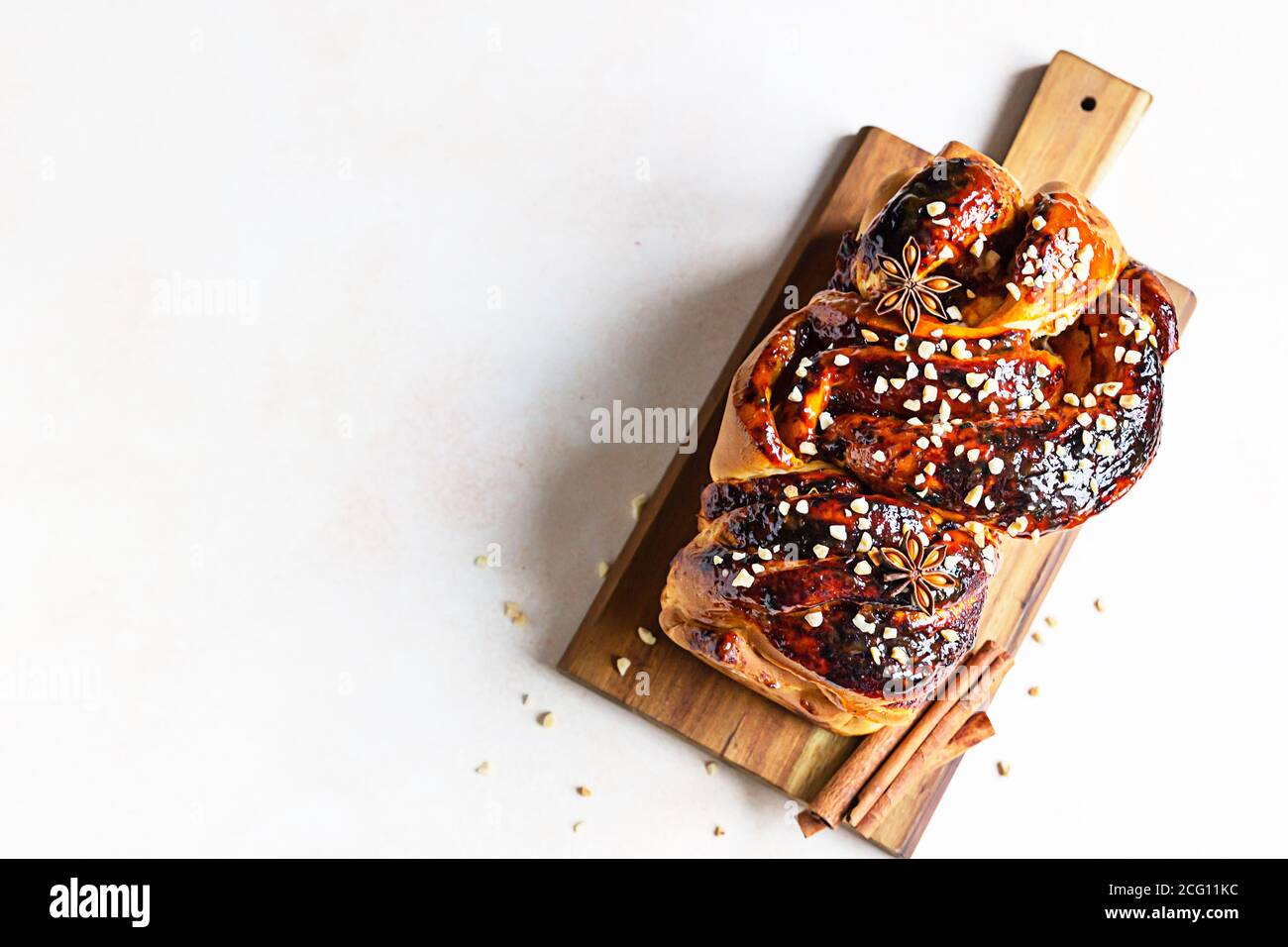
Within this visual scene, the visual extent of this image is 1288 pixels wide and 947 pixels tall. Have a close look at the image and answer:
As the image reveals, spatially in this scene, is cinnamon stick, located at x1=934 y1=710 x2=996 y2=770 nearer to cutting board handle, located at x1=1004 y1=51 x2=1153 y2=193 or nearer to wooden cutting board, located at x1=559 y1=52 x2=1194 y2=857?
wooden cutting board, located at x1=559 y1=52 x2=1194 y2=857

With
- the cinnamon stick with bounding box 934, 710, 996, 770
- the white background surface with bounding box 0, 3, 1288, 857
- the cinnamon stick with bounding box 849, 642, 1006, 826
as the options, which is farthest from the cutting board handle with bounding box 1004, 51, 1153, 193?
the cinnamon stick with bounding box 934, 710, 996, 770

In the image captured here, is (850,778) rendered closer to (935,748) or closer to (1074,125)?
(935,748)

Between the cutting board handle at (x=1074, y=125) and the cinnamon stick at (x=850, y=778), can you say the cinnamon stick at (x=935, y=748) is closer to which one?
the cinnamon stick at (x=850, y=778)

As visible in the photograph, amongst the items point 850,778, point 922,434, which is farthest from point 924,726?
point 922,434

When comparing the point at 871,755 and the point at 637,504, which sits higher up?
the point at 637,504
